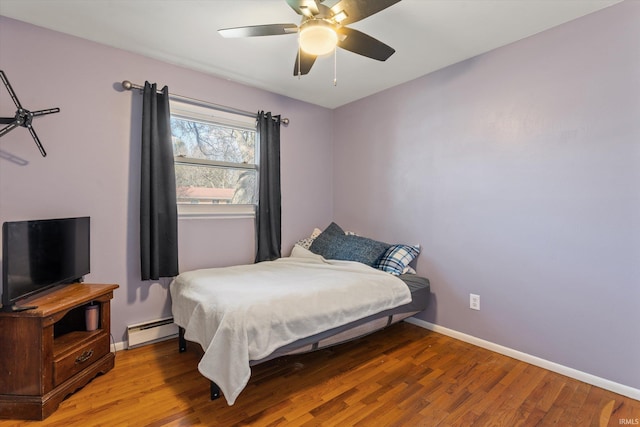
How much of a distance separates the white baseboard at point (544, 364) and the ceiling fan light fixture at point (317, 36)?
98.8 inches

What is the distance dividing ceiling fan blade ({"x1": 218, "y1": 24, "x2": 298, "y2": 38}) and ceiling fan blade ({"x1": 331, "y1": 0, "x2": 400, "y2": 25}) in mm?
270

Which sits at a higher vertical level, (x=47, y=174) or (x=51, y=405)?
(x=47, y=174)

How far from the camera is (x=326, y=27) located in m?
1.63

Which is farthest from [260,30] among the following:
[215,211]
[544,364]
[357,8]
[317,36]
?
[544,364]

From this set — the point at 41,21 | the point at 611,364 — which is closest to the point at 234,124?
the point at 41,21

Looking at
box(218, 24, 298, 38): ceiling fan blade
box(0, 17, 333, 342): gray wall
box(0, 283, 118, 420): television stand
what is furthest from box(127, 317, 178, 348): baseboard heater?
box(218, 24, 298, 38): ceiling fan blade

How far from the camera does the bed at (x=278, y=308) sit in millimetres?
1624

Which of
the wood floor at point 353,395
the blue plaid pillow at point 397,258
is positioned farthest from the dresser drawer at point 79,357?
the blue plaid pillow at point 397,258

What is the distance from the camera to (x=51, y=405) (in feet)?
5.51

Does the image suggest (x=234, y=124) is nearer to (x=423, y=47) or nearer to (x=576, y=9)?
(x=423, y=47)

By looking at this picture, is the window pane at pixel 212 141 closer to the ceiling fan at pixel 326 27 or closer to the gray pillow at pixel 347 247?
the gray pillow at pixel 347 247

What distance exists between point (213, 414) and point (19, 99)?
2437 millimetres

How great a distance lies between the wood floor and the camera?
1.65 meters

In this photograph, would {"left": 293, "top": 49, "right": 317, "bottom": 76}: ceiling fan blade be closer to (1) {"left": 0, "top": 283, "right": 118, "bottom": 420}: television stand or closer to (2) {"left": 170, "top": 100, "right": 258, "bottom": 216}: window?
(2) {"left": 170, "top": 100, "right": 258, "bottom": 216}: window
